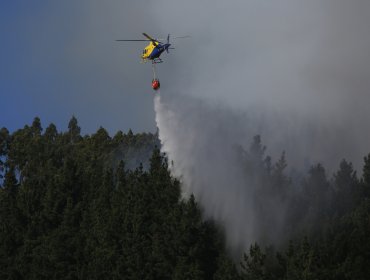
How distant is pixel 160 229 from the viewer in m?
94.8

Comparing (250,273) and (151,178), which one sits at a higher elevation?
(151,178)

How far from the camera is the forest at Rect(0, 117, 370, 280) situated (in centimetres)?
8119

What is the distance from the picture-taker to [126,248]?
95438mm

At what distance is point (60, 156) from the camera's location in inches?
6934

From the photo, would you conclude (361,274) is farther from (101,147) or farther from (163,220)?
(101,147)

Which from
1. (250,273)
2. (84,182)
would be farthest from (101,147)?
(250,273)

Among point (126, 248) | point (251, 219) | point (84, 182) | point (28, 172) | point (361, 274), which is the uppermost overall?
point (28, 172)

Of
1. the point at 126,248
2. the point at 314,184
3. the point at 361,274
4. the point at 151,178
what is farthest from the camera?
the point at 314,184

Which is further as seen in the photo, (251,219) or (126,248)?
(251,219)

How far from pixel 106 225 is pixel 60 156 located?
78.2m

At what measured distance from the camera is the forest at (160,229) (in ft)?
266

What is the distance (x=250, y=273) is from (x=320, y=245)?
683cm

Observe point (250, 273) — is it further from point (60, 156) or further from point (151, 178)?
point (60, 156)

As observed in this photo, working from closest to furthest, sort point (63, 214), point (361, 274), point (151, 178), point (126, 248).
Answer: point (361, 274), point (126, 248), point (151, 178), point (63, 214)
